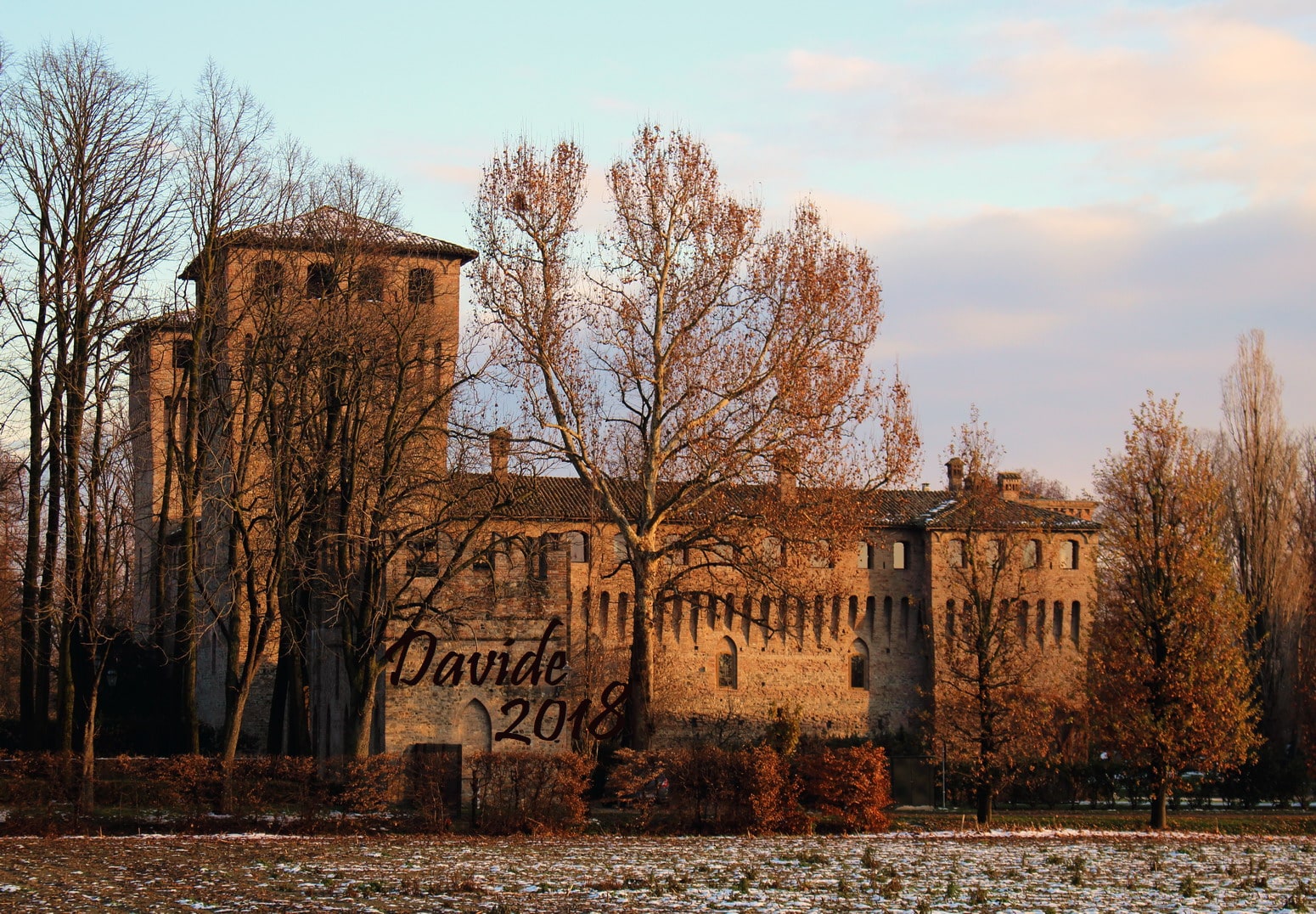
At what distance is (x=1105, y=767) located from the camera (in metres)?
33.1

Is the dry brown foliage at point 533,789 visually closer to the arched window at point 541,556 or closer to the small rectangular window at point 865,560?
the arched window at point 541,556

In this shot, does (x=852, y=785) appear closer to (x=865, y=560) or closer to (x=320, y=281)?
Result: (x=320, y=281)

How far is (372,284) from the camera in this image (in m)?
26.1

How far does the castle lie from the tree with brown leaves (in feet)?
11.1

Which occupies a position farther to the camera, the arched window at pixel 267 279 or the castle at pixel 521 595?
the castle at pixel 521 595

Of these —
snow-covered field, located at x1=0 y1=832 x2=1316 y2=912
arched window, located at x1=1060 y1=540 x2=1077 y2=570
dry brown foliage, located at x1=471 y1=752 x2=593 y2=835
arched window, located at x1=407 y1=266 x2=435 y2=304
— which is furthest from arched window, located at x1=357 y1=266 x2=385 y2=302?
arched window, located at x1=1060 y1=540 x2=1077 y2=570

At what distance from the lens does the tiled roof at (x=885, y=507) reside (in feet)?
91.1

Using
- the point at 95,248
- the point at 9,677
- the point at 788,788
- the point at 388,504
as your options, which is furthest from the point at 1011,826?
the point at 9,677

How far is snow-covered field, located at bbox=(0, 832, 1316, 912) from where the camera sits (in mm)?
12016

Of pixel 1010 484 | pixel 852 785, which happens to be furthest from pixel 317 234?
pixel 1010 484

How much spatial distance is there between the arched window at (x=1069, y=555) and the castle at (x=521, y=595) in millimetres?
62

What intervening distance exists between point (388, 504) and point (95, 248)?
6.43 metres

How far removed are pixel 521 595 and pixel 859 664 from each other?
890 inches

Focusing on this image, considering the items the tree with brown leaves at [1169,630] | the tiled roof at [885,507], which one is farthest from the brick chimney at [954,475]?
the tree with brown leaves at [1169,630]
